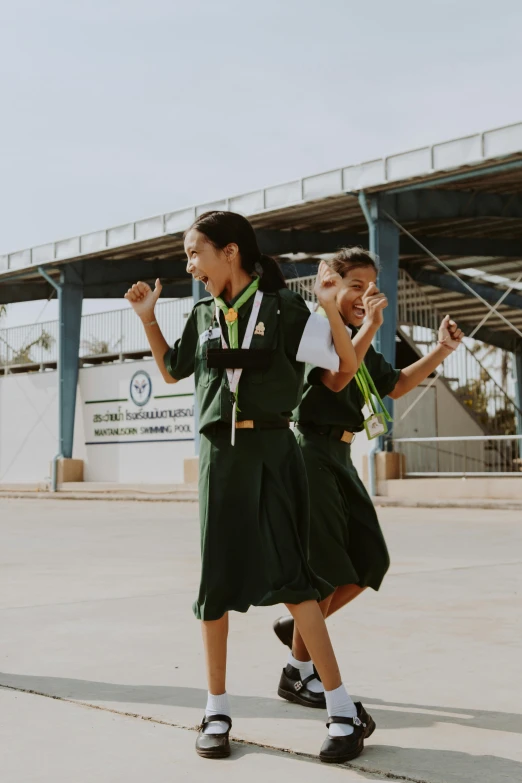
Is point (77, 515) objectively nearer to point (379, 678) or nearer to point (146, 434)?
point (146, 434)

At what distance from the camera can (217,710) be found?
10.8ft

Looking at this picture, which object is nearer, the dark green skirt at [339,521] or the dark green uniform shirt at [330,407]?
the dark green skirt at [339,521]

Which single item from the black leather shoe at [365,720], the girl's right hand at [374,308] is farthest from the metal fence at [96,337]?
the black leather shoe at [365,720]

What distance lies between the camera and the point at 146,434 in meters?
29.2

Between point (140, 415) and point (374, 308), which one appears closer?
point (374, 308)

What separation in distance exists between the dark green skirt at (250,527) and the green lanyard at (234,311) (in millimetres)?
285

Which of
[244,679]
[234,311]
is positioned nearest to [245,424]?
[234,311]

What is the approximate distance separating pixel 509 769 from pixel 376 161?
724 inches

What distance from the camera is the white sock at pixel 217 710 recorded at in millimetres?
3248

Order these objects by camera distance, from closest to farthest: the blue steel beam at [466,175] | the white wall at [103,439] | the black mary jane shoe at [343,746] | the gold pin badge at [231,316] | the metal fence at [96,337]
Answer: the black mary jane shoe at [343,746], the gold pin badge at [231,316], the blue steel beam at [466,175], the white wall at [103,439], the metal fence at [96,337]

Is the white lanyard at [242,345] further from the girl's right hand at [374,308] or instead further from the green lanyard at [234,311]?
the girl's right hand at [374,308]

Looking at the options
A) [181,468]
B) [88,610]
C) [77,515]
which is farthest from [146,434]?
[88,610]

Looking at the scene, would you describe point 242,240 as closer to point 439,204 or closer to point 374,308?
point 374,308

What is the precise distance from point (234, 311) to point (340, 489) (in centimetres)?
88
